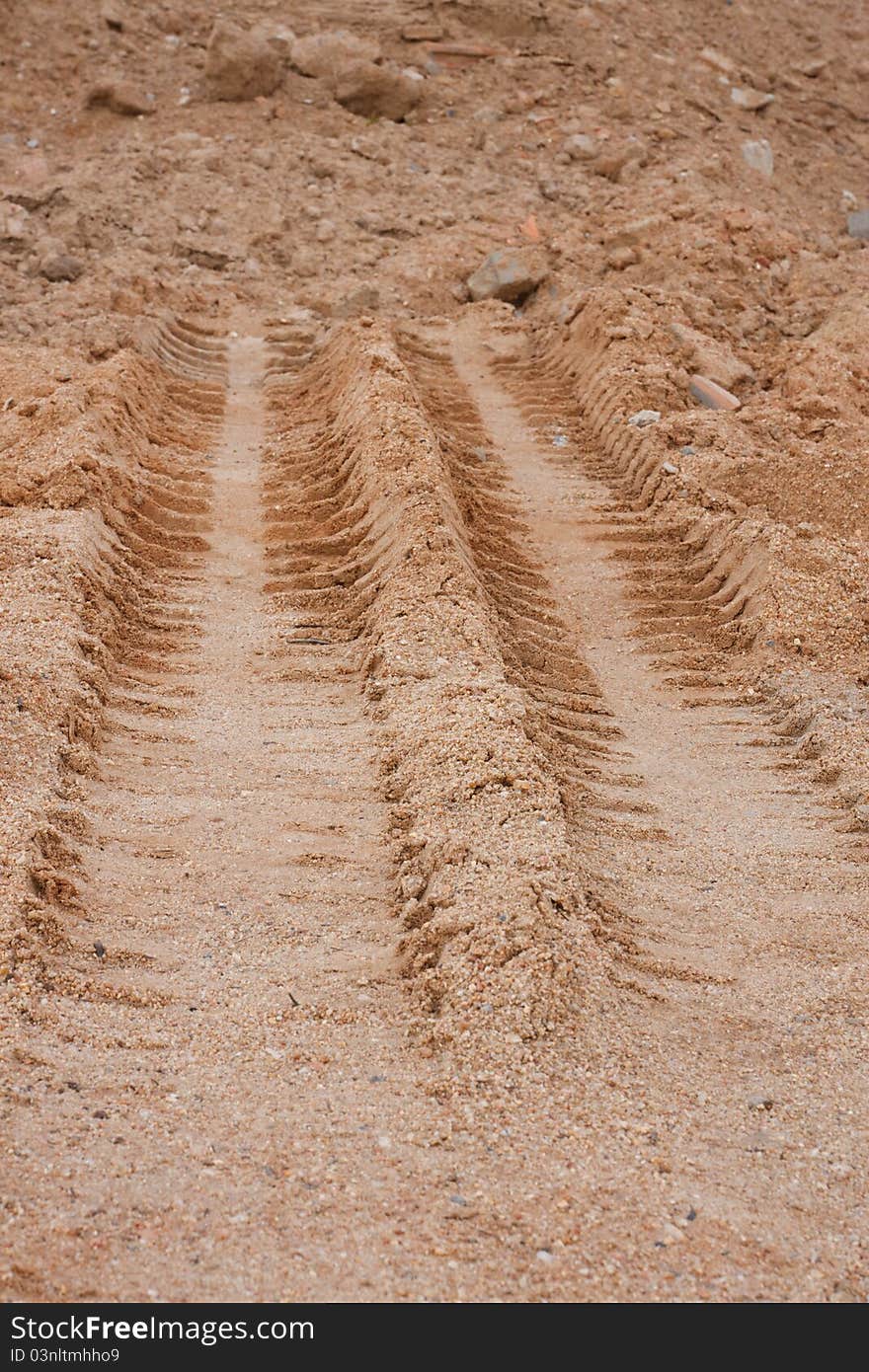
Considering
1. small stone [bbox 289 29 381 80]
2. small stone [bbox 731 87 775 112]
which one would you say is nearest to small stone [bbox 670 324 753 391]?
small stone [bbox 289 29 381 80]

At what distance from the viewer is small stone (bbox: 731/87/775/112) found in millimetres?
14914

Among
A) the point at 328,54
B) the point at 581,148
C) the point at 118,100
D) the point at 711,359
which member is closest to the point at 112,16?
the point at 118,100

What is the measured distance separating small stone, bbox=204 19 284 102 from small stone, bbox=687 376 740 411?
24.8ft

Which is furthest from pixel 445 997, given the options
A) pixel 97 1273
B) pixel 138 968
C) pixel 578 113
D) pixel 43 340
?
pixel 578 113

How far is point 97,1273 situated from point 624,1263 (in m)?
1.06

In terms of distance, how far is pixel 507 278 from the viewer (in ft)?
37.2

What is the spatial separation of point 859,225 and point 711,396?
5.57 meters

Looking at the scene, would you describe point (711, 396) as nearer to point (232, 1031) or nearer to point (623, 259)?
point (623, 259)

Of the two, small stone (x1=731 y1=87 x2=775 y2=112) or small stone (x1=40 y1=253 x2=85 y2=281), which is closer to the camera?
small stone (x1=40 y1=253 x2=85 y2=281)

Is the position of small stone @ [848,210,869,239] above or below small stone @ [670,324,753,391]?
above

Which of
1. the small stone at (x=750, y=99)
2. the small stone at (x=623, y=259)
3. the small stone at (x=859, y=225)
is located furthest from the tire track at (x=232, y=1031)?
the small stone at (x=750, y=99)

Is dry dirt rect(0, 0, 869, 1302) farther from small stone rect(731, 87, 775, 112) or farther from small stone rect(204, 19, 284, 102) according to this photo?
small stone rect(731, 87, 775, 112)

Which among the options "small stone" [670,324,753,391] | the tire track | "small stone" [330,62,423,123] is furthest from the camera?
"small stone" [330,62,423,123]

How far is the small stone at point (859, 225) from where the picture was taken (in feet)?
42.6
